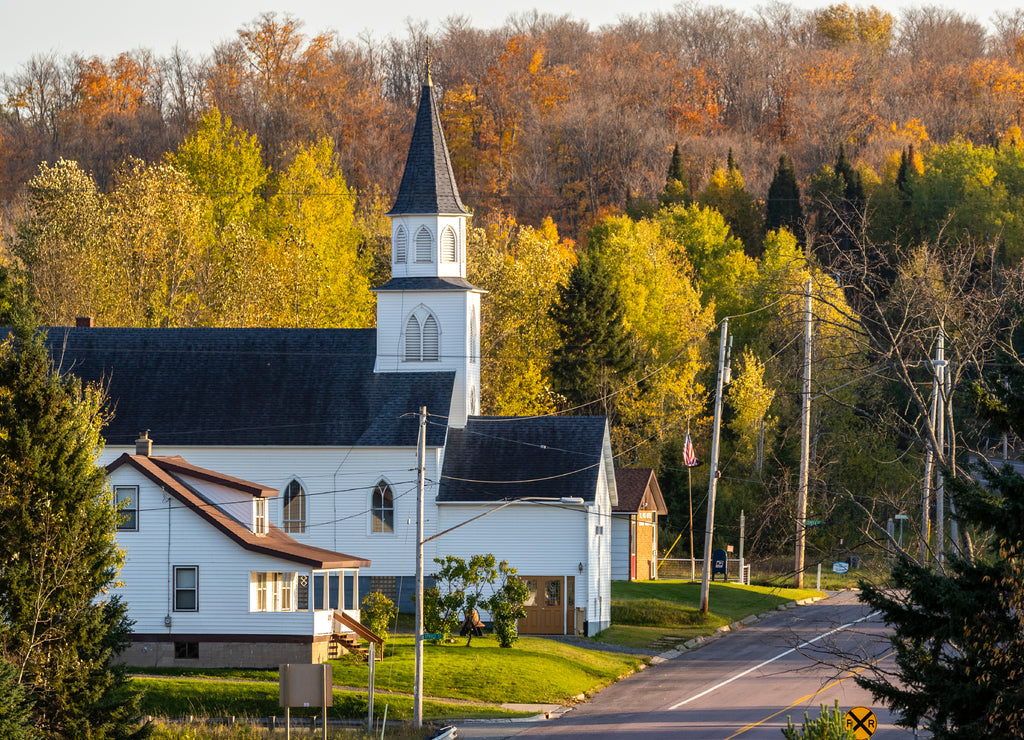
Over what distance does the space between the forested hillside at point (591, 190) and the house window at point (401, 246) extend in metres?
13.5

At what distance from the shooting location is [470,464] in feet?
175

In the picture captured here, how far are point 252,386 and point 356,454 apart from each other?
5.30 m

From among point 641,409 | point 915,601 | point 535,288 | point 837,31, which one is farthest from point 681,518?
A: point 837,31

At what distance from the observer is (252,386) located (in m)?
55.7

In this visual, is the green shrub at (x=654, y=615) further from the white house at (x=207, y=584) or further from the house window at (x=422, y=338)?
the white house at (x=207, y=584)

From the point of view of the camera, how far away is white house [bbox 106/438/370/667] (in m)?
43.5

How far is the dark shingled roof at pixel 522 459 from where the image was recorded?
2050 inches

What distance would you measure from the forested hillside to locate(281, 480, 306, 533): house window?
11021 mm

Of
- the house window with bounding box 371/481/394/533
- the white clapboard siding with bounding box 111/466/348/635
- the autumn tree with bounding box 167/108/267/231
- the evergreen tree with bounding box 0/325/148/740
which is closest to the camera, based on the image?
the evergreen tree with bounding box 0/325/148/740

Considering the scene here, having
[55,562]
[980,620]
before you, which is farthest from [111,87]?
[980,620]

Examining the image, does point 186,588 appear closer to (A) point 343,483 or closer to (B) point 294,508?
(B) point 294,508

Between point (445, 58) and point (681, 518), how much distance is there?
6221 centimetres

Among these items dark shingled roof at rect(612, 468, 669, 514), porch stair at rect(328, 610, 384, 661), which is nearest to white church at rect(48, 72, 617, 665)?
porch stair at rect(328, 610, 384, 661)

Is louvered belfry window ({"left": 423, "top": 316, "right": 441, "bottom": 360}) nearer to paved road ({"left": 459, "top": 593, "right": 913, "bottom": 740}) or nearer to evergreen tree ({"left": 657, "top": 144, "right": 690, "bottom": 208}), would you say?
paved road ({"left": 459, "top": 593, "right": 913, "bottom": 740})
